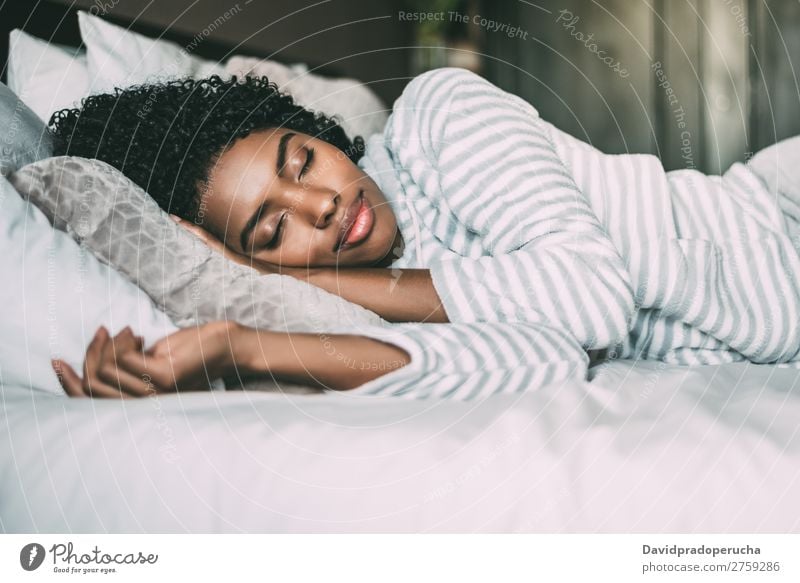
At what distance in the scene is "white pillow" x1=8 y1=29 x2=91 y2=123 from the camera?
0.72 meters

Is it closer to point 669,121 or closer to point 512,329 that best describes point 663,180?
point 512,329

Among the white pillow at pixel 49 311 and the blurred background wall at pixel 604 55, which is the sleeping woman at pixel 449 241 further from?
the blurred background wall at pixel 604 55

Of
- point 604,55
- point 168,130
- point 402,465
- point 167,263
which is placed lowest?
point 402,465

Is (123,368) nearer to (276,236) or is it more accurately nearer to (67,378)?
(67,378)

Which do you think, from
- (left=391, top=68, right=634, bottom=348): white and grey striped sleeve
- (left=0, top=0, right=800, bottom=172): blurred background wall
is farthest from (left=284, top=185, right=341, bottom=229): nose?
(left=0, top=0, right=800, bottom=172): blurred background wall

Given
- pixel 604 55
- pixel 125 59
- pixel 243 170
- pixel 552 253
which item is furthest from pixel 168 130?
pixel 604 55

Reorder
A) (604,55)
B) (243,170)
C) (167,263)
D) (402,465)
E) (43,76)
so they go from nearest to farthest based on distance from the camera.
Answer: (402,465) → (167,263) → (243,170) → (43,76) → (604,55)

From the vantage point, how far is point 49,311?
0.42 m

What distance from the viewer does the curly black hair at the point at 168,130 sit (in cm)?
57

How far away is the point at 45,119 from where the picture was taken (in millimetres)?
706

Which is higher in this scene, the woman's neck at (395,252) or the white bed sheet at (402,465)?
the woman's neck at (395,252)

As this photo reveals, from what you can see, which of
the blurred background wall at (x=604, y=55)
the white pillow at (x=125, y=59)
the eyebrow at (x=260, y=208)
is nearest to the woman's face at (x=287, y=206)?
the eyebrow at (x=260, y=208)

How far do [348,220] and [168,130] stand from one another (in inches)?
7.8
